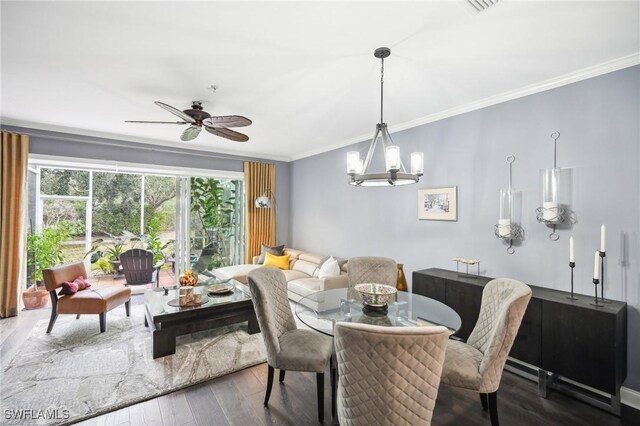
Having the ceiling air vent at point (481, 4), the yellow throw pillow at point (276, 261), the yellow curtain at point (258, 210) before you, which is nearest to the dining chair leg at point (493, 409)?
the ceiling air vent at point (481, 4)

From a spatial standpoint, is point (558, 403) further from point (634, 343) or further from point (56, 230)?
point (56, 230)

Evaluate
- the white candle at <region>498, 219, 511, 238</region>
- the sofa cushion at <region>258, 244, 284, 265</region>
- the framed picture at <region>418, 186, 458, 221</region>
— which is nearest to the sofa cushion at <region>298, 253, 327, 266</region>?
the sofa cushion at <region>258, 244, 284, 265</region>

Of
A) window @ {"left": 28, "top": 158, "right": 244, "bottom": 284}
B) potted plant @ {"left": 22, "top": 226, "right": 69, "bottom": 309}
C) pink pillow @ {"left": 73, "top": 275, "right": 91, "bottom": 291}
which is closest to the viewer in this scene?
pink pillow @ {"left": 73, "top": 275, "right": 91, "bottom": 291}

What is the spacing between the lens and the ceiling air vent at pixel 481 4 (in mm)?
1669

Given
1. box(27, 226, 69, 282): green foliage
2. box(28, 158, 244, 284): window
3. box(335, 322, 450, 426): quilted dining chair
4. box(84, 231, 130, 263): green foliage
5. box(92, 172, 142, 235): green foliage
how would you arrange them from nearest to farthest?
box(335, 322, 450, 426): quilted dining chair, box(27, 226, 69, 282): green foliage, box(28, 158, 244, 284): window, box(84, 231, 130, 263): green foliage, box(92, 172, 142, 235): green foliage

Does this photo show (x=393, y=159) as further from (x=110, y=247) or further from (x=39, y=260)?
(x=110, y=247)

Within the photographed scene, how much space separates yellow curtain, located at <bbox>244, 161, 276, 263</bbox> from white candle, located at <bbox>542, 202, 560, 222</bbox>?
4654 millimetres

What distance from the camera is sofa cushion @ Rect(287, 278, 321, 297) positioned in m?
4.12

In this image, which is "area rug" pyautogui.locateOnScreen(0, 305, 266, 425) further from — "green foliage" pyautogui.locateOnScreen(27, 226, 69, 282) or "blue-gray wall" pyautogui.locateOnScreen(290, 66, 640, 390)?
"blue-gray wall" pyautogui.locateOnScreen(290, 66, 640, 390)

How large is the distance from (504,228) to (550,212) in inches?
15.3

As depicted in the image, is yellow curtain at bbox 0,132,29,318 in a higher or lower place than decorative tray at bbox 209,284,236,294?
higher

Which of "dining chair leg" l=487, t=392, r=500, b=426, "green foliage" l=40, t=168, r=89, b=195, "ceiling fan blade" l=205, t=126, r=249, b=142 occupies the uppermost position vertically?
"ceiling fan blade" l=205, t=126, r=249, b=142

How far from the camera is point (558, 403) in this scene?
2.28 m
